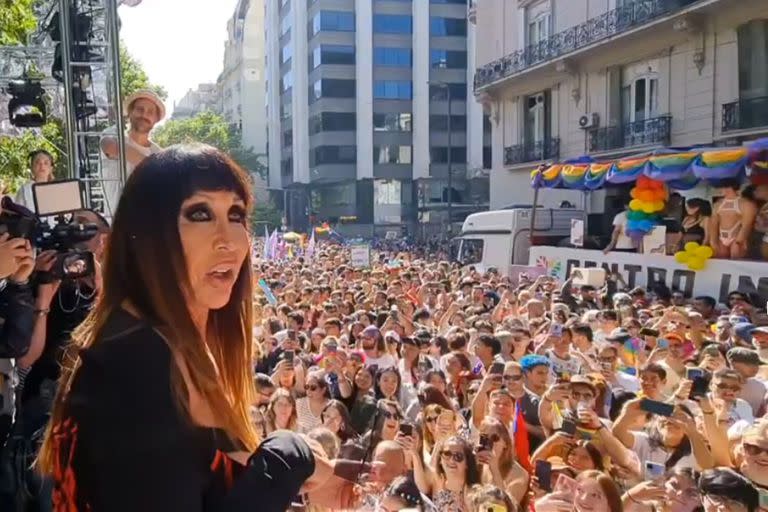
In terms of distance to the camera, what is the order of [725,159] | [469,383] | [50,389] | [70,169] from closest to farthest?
[50,389]
[469,383]
[70,169]
[725,159]

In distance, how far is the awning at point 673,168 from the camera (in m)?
11.7

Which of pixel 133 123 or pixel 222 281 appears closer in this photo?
pixel 222 281

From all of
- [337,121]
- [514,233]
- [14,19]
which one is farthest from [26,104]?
[337,121]

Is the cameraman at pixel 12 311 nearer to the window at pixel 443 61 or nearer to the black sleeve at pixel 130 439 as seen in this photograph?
the black sleeve at pixel 130 439

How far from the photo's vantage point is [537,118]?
27.5 meters

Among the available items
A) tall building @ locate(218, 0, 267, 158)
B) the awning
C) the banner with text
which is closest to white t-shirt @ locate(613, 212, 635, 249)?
the banner with text

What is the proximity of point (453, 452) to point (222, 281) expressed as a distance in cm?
293

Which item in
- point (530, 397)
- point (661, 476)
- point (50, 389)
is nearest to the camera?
point (50, 389)

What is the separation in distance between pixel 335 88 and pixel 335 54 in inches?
96.3

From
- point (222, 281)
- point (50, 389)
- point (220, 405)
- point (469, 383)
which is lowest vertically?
point (469, 383)

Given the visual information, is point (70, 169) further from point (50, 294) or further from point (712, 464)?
point (712, 464)

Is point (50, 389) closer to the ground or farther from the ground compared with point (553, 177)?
closer to the ground

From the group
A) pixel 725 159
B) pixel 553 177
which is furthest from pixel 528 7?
pixel 725 159

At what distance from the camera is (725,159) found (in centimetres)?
1180
